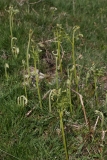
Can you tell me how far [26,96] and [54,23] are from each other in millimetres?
2110

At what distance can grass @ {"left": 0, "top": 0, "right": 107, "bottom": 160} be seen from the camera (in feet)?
9.15

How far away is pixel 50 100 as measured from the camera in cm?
320

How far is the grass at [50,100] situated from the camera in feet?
9.15

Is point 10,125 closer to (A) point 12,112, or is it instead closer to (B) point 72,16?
(A) point 12,112

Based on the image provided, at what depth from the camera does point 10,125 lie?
2971 millimetres

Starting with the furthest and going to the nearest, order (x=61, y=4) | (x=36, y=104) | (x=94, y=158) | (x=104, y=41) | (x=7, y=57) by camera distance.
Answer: (x=61, y=4), (x=104, y=41), (x=7, y=57), (x=36, y=104), (x=94, y=158)

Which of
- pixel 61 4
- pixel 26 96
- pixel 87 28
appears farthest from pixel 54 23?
pixel 26 96

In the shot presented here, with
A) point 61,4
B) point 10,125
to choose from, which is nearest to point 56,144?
point 10,125

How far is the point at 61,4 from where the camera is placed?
19.7ft

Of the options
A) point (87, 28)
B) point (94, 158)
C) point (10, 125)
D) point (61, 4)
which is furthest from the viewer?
point (61, 4)

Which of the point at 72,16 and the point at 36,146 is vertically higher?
the point at 72,16

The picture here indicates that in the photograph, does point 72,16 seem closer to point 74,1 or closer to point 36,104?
point 74,1

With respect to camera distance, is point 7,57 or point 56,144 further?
point 7,57

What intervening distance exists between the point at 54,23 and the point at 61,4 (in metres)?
1.08
